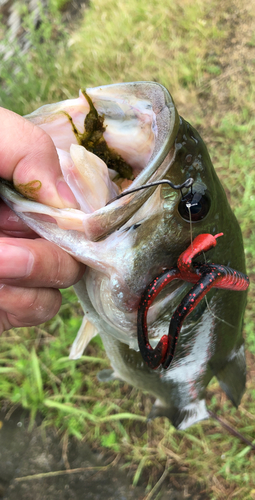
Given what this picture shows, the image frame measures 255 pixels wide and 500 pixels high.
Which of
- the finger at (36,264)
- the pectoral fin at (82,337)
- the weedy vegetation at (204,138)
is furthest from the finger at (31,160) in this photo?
the weedy vegetation at (204,138)

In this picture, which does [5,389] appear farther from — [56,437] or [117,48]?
[117,48]

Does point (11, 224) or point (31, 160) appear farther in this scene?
point (11, 224)

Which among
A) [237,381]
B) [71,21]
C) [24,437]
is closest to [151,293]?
[237,381]

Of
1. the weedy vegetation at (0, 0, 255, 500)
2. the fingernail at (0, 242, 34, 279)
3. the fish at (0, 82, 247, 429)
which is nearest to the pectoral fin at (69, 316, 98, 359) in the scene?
the fish at (0, 82, 247, 429)

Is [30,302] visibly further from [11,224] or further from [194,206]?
[194,206]

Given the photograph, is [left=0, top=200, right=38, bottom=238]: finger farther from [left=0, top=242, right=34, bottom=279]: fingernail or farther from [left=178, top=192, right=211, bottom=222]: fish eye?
[left=178, top=192, right=211, bottom=222]: fish eye

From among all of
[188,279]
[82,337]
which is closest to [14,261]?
[188,279]
